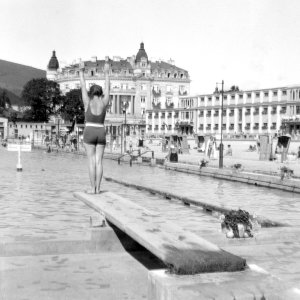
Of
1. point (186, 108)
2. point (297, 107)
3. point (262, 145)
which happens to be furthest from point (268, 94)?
point (262, 145)

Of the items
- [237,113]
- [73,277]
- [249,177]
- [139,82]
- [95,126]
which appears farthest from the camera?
[139,82]

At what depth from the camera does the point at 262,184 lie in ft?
83.8

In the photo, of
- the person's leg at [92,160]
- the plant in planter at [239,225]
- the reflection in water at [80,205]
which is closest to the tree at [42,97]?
the reflection in water at [80,205]

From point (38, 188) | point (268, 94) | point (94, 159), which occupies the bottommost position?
point (38, 188)

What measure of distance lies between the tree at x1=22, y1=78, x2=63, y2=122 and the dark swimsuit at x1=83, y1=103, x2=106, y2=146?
443 feet

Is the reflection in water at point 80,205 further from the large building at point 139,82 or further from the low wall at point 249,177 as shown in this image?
the large building at point 139,82

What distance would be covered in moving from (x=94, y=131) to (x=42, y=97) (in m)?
137

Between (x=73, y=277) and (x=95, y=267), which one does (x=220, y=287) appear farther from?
(x=95, y=267)

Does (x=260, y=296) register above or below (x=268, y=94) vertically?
below

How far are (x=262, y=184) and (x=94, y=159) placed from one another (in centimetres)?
1681

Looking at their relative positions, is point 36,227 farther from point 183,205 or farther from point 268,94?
point 268,94

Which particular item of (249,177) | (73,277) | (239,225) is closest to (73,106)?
(249,177)

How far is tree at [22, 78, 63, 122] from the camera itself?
143 m

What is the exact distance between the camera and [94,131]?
379 inches
